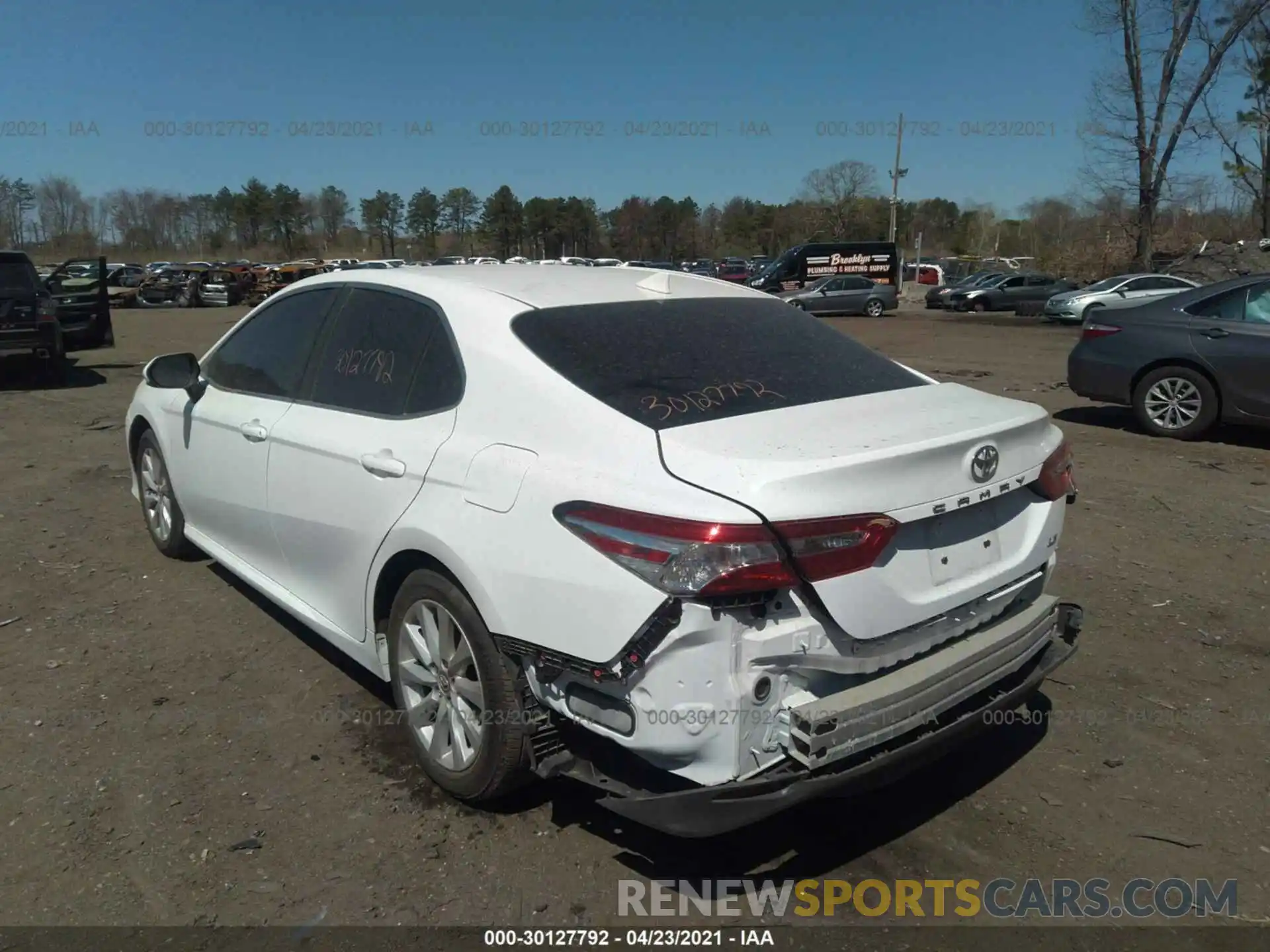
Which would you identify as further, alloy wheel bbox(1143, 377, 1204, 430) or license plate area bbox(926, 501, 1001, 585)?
alloy wheel bbox(1143, 377, 1204, 430)

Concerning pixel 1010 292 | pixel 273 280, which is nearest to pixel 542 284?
pixel 1010 292

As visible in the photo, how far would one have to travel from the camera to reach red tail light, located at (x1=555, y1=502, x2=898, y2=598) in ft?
7.28

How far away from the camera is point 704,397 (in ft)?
9.18

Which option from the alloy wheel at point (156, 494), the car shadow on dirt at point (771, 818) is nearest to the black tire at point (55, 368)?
the alloy wheel at point (156, 494)

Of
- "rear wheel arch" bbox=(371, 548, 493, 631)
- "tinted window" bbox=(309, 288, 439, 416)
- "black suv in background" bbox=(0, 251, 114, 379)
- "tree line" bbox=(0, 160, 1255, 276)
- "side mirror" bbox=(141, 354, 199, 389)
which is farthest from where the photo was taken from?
"tree line" bbox=(0, 160, 1255, 276)

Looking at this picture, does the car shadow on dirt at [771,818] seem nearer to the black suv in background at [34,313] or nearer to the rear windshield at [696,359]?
the rear windshield at [696,359]

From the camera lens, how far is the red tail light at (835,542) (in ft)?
7.45

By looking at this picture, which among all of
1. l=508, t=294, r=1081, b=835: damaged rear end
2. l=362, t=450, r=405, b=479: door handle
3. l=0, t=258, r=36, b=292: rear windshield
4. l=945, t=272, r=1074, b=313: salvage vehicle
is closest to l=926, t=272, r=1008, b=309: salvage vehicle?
l=945, t=272, r=1074, b=313: salvage vehicle

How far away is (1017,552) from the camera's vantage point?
2.90 meters

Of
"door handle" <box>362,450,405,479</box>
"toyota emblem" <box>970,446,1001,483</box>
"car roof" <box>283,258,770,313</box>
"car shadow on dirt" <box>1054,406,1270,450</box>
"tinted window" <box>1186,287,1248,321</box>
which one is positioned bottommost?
"car shadow on dirt" <box>1054,406,1270,450</box>

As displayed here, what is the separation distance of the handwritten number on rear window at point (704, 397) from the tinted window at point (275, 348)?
176 centimetres

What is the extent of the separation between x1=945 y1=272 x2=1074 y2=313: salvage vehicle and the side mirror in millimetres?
35227

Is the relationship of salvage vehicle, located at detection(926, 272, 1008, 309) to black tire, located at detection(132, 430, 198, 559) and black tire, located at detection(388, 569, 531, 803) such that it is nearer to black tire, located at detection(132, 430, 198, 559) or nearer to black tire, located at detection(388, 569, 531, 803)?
black tire, located at detection(132, 430, 198, 559)

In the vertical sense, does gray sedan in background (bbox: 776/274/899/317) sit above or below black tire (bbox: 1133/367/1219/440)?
above
